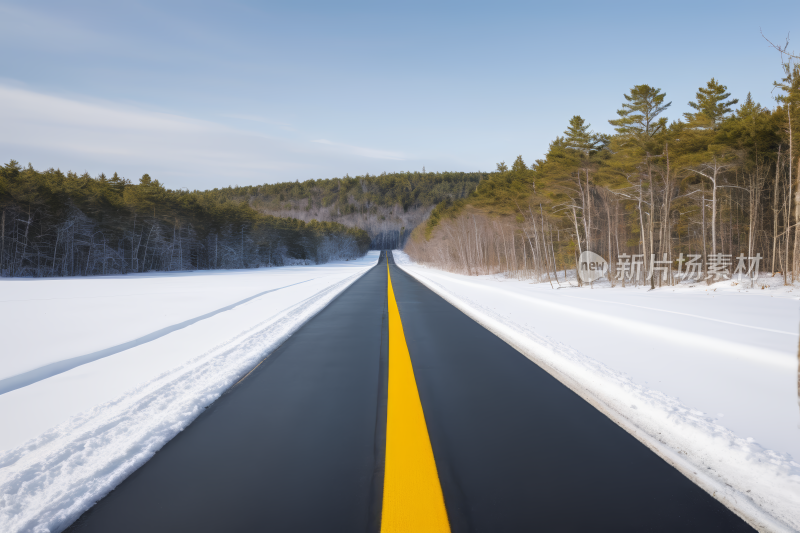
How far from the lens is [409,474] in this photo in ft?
8.05

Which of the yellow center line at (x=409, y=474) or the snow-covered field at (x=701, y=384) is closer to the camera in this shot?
the yellow center line at (x=409, y=474)

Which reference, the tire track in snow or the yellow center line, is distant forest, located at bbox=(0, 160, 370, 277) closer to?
the tire track in snow

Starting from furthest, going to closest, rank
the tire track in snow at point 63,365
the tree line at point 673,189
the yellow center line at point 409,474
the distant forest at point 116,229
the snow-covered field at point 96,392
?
the distant forest at point 116,229
the tree line at point 673,189
the tire track in snow at point 63,365
the snow-covered field at point 96,392
the yellow center line at point 409,474

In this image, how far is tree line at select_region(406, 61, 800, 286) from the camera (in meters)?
24.4

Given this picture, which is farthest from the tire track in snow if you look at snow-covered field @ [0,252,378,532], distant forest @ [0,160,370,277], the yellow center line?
distant forest @ [0,160,370,277]

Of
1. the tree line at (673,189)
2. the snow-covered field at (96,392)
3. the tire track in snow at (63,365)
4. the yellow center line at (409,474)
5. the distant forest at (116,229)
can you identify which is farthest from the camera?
the distant forest at (116,229)

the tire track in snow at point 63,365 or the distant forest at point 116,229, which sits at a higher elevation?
Result: the distant forest at point 116,229

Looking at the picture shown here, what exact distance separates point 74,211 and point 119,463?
4767cm

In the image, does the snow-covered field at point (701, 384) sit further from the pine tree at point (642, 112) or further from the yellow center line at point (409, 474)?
the pine tree at point (642, 112)

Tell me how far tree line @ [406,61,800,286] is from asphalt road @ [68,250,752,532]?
22.5 meters

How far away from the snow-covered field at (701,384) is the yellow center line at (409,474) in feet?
5.23

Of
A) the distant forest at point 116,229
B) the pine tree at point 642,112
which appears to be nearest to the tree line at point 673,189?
the pine tree at point 642,112

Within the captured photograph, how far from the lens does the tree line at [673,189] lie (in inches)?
961

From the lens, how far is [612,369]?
490 centimetres
